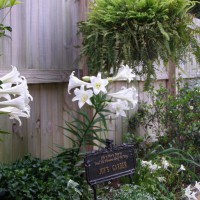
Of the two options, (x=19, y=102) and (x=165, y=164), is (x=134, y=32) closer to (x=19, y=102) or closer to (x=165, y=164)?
(x=165, y=164)

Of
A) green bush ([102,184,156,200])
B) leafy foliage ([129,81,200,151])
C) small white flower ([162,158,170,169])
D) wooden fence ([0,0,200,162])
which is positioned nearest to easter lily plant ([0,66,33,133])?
wooden fence ([0,0,200,162])

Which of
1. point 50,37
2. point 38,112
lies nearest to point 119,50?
point 50,37

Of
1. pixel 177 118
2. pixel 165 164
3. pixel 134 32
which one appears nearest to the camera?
pixel 134 32

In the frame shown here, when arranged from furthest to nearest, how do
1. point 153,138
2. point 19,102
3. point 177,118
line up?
point 153,138 → point 177,118 → point 19,102

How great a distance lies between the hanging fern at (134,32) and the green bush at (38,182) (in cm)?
110

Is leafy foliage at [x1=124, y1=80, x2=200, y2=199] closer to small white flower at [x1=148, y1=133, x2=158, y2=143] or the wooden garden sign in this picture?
small white flower at [x1=148, y1=133, x2=158, y2=143]

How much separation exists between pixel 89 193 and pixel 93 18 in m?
1.47

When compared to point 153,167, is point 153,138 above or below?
above

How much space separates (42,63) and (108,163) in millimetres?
1048

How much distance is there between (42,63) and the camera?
3.53 meters

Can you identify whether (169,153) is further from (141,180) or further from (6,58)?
(6,58)

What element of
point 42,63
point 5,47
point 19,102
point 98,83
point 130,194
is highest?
point 5,47

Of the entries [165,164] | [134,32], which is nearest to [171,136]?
[165,164]

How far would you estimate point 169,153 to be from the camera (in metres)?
4.30
